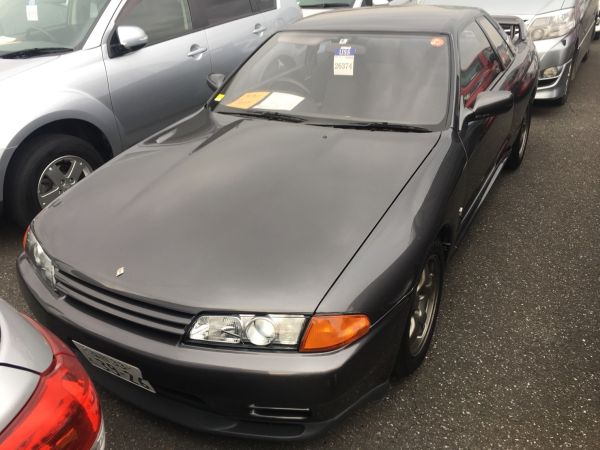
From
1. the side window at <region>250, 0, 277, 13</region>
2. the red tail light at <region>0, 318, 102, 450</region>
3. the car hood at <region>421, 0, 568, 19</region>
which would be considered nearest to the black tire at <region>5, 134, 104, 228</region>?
the red tail light at <region>0, 318, 102, 450</region>

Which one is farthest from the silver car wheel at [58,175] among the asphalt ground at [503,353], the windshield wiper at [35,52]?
the windshield wiper at [35,52]

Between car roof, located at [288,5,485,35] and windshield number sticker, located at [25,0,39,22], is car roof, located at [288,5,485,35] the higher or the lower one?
the lower one

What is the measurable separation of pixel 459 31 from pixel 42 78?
2.55 meters

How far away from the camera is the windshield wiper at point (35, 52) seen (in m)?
3.48

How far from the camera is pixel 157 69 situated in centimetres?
393

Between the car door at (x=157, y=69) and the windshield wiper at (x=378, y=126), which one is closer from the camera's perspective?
the windshield wiper at (x=378, y=126)

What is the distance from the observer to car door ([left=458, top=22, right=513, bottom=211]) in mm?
A: 2737

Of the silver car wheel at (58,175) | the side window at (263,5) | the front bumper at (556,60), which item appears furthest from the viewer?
the front bumper at (556,60)

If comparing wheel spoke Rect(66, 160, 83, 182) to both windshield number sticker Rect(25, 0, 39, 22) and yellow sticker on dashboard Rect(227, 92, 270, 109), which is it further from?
yellow sticker on dashboard Rect(227, 92, 270, 109)

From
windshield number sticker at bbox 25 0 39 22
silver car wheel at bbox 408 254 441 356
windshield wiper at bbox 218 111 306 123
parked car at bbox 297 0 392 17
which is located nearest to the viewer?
silver car wheel at bbox 408 254 441 356

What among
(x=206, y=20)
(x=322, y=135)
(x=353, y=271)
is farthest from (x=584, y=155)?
(x=353, y=271)

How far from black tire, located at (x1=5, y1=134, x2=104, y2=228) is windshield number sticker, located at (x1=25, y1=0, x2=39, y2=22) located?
1009 millimetres

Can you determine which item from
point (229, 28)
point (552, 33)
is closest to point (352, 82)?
point (229, 28)

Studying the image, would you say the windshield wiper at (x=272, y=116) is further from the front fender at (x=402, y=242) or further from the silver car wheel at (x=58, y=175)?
the silver car wheel at (x=58, y=175)
